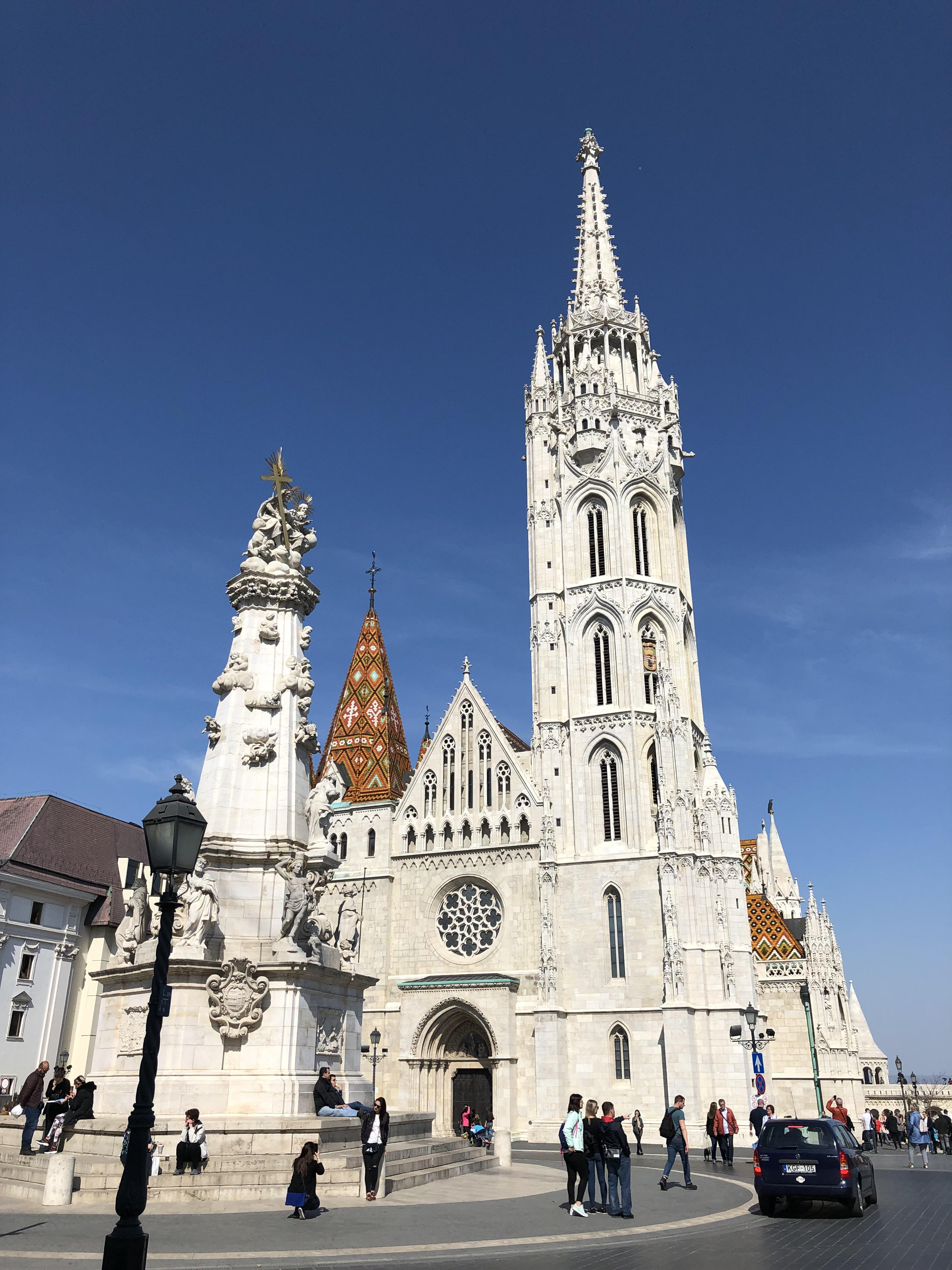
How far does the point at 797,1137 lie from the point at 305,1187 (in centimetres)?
605

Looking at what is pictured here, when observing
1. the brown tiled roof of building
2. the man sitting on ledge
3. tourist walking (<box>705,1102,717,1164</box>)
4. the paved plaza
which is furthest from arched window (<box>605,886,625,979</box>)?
the man sitting on ledge

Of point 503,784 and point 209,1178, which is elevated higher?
point 503,784

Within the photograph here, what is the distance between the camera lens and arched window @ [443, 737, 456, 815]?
120ft

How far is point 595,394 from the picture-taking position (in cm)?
4297

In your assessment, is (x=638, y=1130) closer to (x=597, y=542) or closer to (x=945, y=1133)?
(x=945, y=1133)

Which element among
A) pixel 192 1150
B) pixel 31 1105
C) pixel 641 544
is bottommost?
pixel 192 1150

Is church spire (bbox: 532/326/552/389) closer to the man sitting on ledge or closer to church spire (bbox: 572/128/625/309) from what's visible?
church spire (bbox: 572/128/625/309)

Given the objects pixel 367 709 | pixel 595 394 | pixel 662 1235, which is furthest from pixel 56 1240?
pixel 595 394

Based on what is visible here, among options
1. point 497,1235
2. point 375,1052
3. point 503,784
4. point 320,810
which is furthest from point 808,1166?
point 503,784

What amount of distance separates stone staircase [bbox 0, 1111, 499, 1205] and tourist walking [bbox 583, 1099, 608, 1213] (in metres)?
2.54

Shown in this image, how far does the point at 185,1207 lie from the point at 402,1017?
24634 mm

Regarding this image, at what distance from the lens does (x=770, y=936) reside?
3956cm

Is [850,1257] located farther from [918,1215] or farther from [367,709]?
[367,709]

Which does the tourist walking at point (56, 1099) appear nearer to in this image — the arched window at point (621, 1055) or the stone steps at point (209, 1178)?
the stone steps at point (209, 1178)
